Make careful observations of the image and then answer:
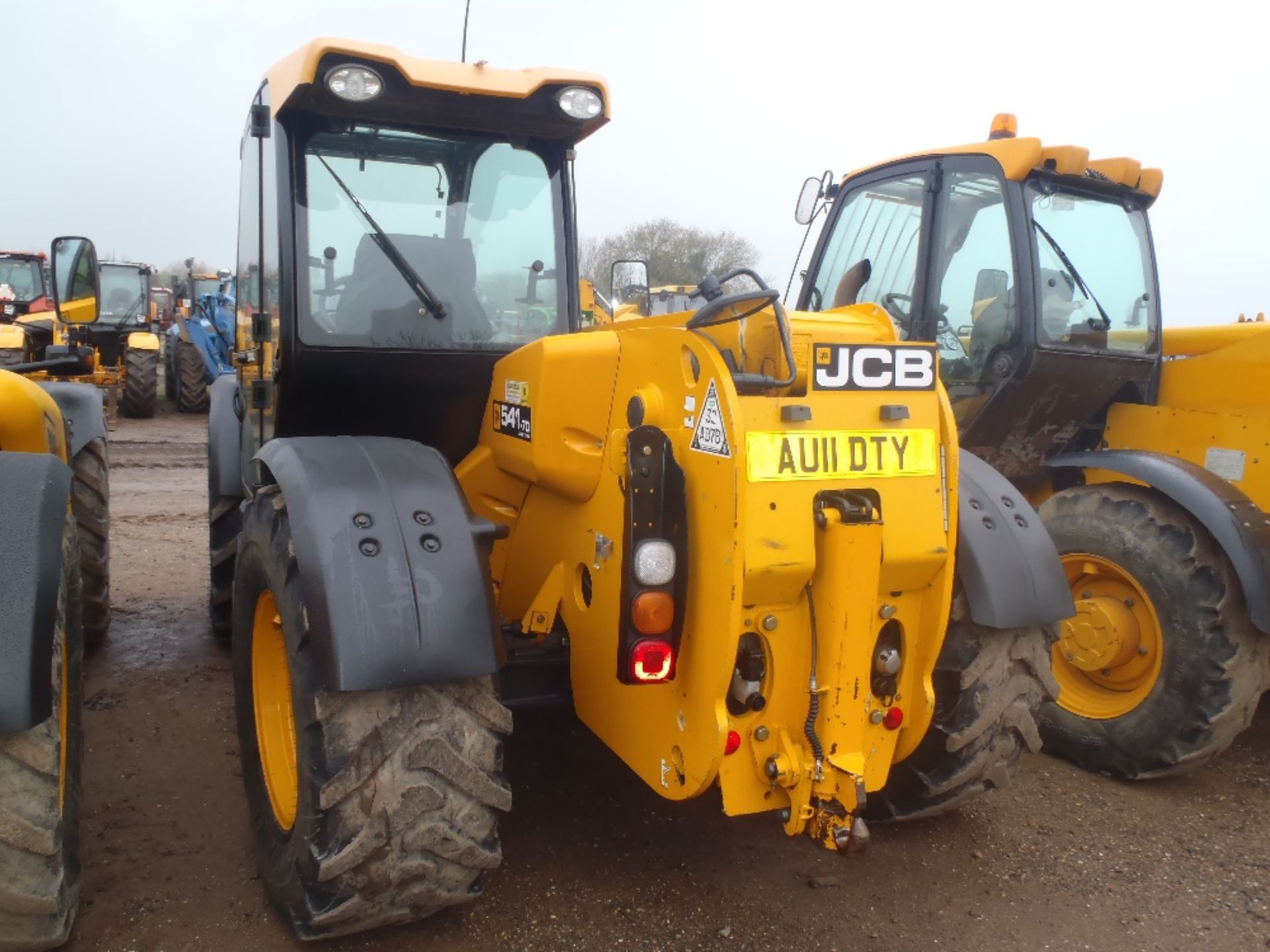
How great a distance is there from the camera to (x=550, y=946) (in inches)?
101

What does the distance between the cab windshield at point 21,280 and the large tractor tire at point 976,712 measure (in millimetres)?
15838

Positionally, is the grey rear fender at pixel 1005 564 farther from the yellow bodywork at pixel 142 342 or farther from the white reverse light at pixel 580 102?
the yellow bodywork at pixel 142 342

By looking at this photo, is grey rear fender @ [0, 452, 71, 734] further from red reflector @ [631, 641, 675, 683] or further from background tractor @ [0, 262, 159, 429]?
background tractor @ [0, 262, 159, 429]

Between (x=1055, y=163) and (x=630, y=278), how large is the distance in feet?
6.78

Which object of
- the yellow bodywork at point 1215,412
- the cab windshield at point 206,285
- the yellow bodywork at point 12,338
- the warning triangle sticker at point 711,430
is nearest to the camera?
the warning triangle sticker at point 711,430

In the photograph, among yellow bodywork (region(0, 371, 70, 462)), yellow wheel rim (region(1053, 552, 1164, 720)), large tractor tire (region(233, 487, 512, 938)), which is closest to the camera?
large tractor tire (region(233, 487, 512, 938))

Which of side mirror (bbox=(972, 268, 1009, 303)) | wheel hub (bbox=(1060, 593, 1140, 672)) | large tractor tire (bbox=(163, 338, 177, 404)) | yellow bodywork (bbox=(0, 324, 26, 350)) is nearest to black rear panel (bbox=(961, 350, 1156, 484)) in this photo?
side mirror (bbox=(972, 268, 1009, 303))

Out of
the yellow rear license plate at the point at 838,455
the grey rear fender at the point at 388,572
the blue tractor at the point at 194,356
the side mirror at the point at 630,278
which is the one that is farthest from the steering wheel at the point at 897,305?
the blue tractor at the point at 194,356

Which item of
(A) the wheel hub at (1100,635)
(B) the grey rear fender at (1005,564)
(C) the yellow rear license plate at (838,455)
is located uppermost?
(C) the yellow rear license plate at (838,455)

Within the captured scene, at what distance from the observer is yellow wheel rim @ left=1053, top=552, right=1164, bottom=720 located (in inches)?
152

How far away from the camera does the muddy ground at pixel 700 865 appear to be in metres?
2.63

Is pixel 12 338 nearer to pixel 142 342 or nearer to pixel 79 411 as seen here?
pixel 142 342

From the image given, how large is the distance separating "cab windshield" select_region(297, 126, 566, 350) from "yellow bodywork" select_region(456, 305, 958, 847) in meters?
0.76

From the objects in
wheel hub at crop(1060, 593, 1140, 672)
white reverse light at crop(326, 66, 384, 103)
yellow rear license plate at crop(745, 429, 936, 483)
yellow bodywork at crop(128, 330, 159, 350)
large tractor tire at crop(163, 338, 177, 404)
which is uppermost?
white reverse light at crop(326, 66, 384, 103)
